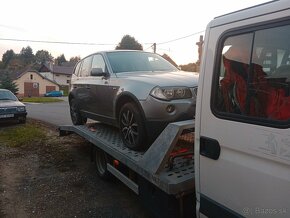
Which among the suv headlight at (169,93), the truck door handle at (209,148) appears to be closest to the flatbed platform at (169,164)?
the truck door handle at (209,148)

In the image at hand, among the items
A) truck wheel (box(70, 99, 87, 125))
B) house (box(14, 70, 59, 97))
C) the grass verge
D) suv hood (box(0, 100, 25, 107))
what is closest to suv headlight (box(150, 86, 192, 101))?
truck wheel (box(70, 99, 87, 125))

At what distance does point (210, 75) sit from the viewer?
9.21 ft

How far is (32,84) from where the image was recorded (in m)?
67.2

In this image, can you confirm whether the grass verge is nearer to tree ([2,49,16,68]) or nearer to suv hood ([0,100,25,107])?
suv hood ([0,100,25,107])

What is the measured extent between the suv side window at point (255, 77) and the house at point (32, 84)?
221 feet

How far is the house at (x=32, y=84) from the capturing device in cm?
6631

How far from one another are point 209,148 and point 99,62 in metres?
3.80

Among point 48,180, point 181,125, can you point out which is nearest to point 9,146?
point 48,180

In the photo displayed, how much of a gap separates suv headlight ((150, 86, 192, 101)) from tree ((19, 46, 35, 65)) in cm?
12710

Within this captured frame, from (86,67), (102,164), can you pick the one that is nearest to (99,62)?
(86,67)

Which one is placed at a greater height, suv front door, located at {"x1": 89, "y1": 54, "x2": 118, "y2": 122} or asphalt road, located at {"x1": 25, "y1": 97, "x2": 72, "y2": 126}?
suv front door, located at {"x1": 89, "y1": 54, "x2": 118, "y2": 122}

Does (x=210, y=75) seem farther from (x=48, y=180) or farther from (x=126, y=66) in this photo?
(x=48, y=180)

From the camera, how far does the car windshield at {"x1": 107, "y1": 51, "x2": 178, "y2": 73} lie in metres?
5.60

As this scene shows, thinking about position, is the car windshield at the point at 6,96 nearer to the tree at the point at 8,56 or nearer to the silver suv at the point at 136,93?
the silver suv at the point at 136,93
